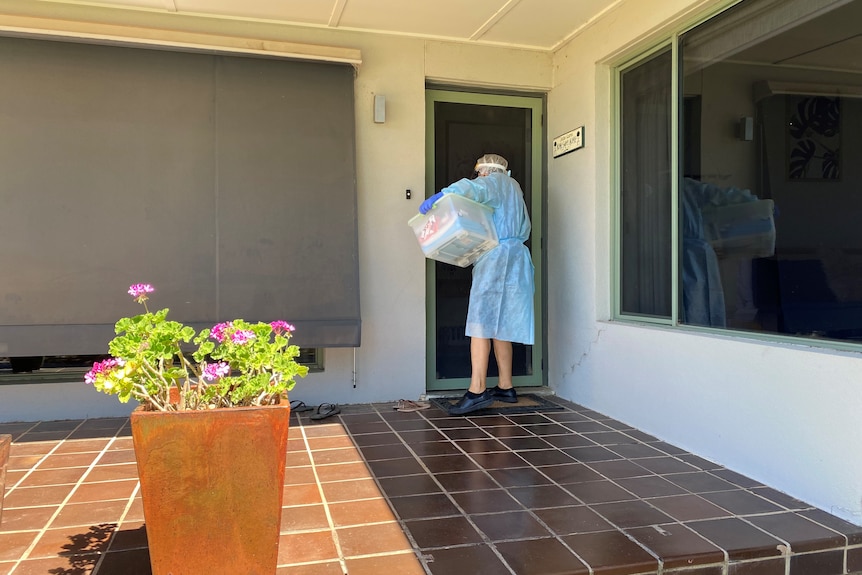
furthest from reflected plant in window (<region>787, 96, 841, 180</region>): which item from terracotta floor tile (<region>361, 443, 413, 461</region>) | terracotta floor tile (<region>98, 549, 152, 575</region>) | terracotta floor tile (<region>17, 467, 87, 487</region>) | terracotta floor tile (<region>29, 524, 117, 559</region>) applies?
terracotta floor tile (<region>17, 467, 87, 487</region>)

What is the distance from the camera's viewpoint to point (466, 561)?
74.3 inches

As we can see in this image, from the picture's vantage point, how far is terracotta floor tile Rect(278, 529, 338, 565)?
1.90 m

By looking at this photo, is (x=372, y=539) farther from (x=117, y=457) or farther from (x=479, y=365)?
(x=479, y=365)

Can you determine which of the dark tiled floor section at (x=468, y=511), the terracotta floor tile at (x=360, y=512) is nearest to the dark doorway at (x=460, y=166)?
the dark tiled floor section at (x=468, y=511)

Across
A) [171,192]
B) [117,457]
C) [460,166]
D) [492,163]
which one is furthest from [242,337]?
[460,166]

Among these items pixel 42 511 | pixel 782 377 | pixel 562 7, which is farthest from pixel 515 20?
Result: pixel 42 511

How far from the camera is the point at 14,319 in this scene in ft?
11.0

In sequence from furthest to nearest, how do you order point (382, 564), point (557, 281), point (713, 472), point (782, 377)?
point (557, 281), point (713, 472), point (782, 377), point (382, 564)

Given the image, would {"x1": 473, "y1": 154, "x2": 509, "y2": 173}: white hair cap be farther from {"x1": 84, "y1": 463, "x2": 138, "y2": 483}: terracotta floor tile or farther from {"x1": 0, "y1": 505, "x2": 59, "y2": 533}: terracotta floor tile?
{"x1": 0, "y1": 505, "x2": 59, "y2": 533}: terracotta floor tile

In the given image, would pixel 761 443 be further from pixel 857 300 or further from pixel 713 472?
pixel 857 300

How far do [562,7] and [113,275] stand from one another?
2991 mm

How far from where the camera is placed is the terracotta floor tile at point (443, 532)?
2020 mm

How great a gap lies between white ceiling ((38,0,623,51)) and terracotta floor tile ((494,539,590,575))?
2907mm

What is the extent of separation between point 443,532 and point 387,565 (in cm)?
29
